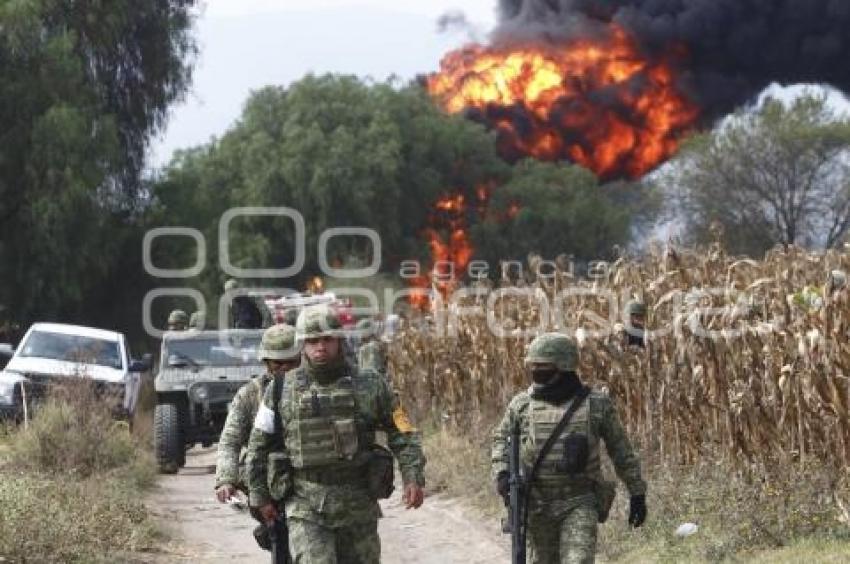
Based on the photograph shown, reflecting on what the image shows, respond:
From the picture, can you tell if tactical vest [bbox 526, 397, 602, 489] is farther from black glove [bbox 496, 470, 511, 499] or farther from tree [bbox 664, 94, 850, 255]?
tree [bbox 664, 94, 850, 255]

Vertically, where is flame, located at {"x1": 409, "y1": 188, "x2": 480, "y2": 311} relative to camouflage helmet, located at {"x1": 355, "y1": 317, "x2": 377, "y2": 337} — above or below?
above

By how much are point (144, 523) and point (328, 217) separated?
37671mm

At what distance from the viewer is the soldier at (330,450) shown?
281 inches

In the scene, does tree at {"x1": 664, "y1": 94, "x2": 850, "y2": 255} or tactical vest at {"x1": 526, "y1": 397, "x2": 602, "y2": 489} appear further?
tree at {"x1": 664, "y1": 94, "x2": 850, "y2": 255}

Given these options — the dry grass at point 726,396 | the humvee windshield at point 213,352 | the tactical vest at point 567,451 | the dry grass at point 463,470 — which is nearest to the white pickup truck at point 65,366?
the humvee windshield at point 213,352

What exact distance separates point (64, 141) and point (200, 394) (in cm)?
1388

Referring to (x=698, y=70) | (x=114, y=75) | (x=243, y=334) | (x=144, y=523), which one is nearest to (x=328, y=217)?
(x=698, y=70)

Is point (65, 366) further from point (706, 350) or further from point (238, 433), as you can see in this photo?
point (238, 433)

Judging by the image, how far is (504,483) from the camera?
7477mm

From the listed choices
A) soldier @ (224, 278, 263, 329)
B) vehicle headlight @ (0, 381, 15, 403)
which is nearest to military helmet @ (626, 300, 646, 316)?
vehicle headlight @ (0, 381, 15, 403)

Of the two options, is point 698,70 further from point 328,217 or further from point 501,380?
point 501,380

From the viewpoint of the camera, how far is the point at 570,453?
7.41 m

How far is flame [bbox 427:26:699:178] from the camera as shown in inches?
1850

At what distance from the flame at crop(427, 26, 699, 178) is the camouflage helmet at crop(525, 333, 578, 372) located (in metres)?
39.5
